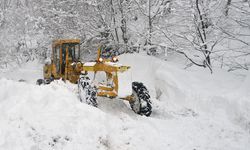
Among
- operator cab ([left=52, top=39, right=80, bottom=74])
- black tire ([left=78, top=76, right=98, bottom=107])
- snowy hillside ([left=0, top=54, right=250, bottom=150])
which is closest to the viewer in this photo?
snowy hillside ([left=0, top=54, right=250, bottom=150])

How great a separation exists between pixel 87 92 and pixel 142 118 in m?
1.58

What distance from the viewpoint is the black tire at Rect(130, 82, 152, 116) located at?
31.3 feet

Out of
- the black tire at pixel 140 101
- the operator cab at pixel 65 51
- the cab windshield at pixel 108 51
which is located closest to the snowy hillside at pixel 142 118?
the black tire at pixel 140 101

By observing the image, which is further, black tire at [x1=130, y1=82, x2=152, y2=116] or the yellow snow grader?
black tire at [x1=130, y1=82, x2=152, y2=116]

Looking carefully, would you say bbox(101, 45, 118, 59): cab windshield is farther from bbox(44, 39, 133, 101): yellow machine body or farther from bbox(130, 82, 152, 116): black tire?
bbox(130, 82, 152, 116): black tire

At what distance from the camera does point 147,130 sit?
8055 millimetres

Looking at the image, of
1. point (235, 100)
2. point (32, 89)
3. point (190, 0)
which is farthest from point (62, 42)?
point (235, 100)

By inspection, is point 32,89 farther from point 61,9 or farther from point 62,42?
point 61,9

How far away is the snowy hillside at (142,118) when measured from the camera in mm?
6461

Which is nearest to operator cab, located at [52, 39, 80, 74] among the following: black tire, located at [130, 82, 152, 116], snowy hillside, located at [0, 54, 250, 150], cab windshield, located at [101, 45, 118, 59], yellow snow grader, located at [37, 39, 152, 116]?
yellow snow grader, located at [37, 39, 152, 116]

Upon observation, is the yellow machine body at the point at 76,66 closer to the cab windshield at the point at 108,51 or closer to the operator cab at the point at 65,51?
the operator cab at the point at 65,51

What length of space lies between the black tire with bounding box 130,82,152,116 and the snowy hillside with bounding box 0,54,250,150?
→ 0.21 m

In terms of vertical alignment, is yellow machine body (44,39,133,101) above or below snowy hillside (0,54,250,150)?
above

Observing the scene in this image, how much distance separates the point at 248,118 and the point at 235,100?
82cm
